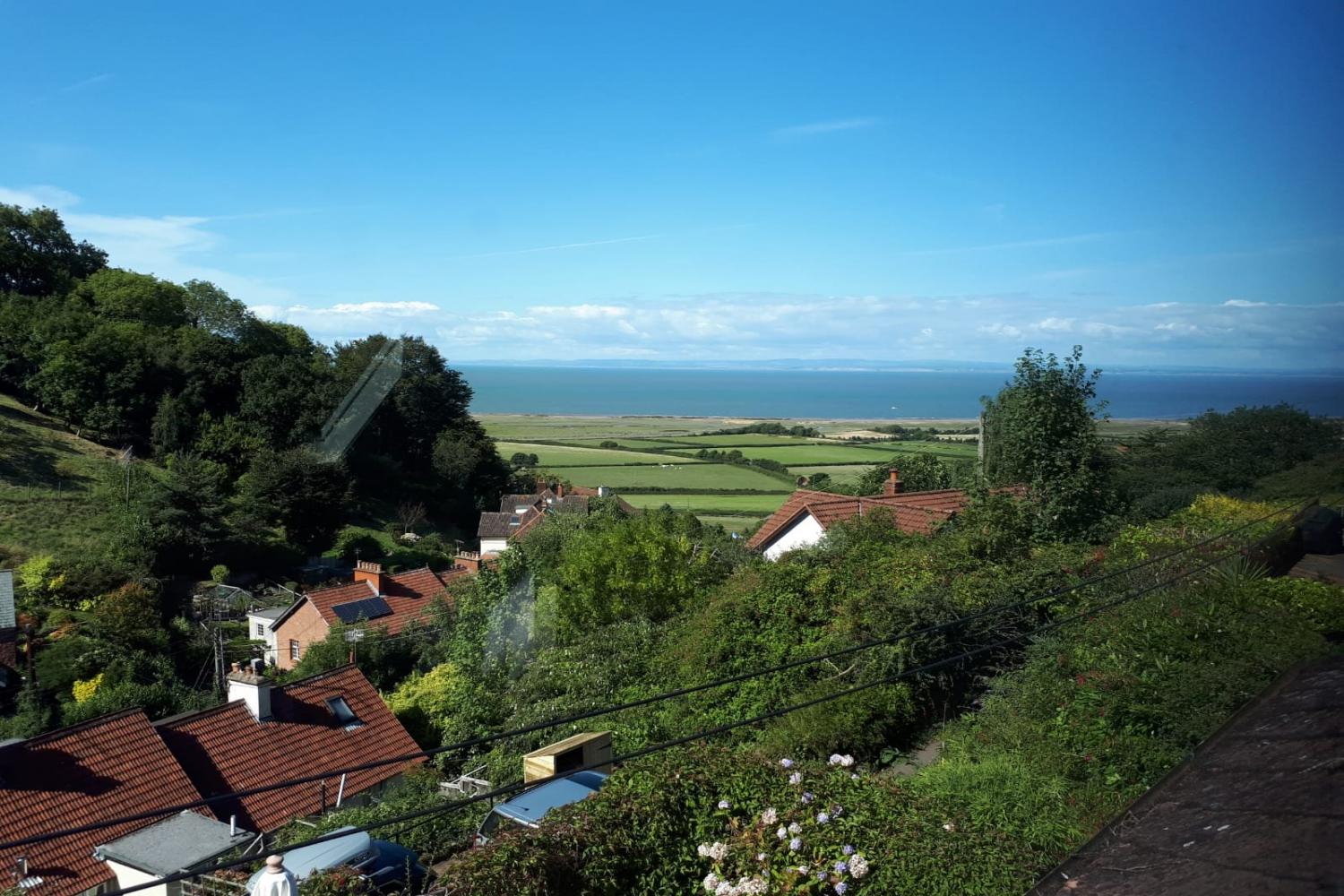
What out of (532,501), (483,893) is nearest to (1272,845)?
(483,893)

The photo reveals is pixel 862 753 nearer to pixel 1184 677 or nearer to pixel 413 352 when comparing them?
pixel 1184 677

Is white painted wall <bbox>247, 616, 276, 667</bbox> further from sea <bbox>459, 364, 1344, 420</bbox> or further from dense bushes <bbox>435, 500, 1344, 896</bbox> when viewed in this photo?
sea <bbox>459, 364, 1344, 420</bbox>

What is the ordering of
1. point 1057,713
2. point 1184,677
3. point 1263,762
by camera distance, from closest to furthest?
point 1263,762 → point 1184,677 → point 1057,713

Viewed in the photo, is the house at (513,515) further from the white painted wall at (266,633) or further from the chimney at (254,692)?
the chimney at (254,692)

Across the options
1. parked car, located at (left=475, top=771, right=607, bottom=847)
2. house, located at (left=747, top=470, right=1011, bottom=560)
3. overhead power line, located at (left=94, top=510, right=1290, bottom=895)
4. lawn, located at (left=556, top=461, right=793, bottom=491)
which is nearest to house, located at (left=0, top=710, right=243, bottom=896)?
parked car, located at (left=475, top=771, right=607, bottom=847)

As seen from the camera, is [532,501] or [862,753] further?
[532,501]

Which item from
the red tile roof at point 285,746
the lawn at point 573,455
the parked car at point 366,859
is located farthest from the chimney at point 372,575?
the lawn at point 573,455
